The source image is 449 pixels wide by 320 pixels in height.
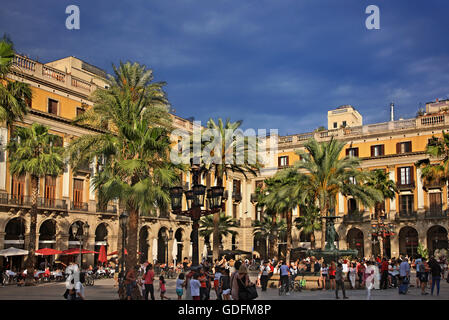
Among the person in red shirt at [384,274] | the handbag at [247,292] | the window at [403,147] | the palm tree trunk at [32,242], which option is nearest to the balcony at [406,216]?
the window at [403,147]

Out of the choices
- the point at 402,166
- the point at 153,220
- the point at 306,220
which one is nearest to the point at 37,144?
the point at 153,220

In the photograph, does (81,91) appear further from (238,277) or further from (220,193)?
(238,277)

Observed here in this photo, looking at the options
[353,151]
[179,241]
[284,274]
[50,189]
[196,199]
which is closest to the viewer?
[196,199]

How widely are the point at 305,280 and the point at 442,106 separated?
1865 inches

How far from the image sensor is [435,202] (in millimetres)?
54531

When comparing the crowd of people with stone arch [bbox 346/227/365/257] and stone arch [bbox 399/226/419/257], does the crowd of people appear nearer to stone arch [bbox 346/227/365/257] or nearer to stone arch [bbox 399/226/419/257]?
stone arch [bbox 399/226/419/257]

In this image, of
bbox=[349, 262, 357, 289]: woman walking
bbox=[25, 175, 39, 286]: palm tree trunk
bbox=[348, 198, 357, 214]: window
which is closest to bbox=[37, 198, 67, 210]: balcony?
bbox=[25, 175, 39, 286]: palm tree trunk

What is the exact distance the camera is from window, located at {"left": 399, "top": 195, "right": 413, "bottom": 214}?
5622 cm

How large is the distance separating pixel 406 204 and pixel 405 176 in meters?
3.04

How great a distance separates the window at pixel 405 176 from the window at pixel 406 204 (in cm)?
147

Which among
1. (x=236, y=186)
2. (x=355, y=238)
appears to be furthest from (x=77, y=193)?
(x=355, y=238)

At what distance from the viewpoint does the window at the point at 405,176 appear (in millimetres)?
56531

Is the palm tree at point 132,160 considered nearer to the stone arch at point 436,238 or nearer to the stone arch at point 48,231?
the stone arch at point 48,231

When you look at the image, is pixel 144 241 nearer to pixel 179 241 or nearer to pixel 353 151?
pixel 179 241
